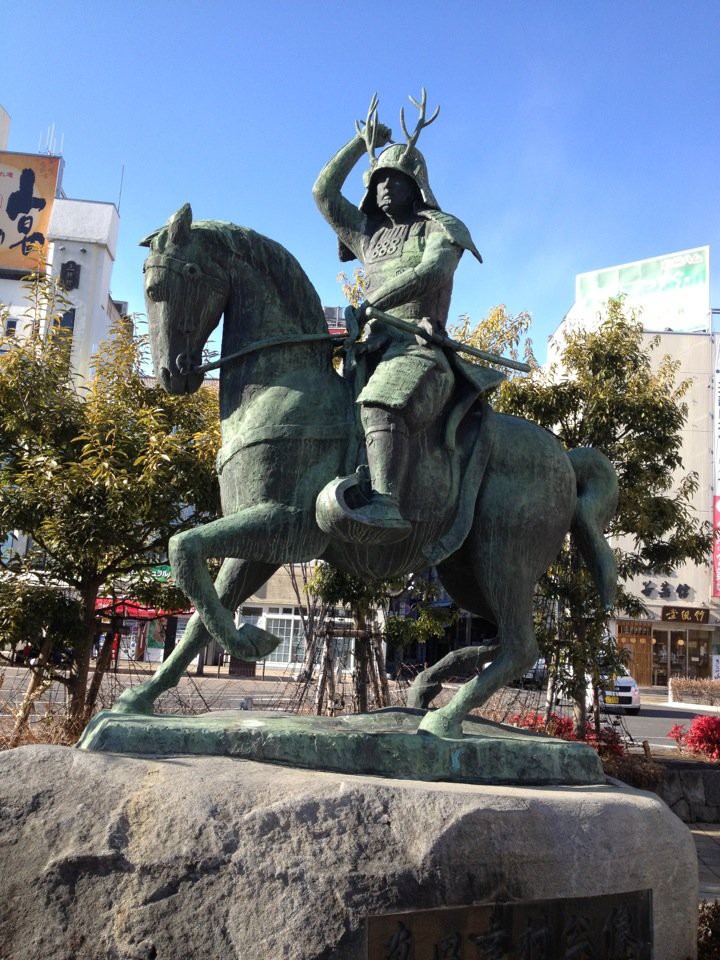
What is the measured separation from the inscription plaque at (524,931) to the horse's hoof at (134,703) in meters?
1.39

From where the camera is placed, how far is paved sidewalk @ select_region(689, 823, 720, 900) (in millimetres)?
5520

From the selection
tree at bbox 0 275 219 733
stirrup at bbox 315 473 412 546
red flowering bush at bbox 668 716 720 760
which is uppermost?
tree at bbox 0 275 219 733

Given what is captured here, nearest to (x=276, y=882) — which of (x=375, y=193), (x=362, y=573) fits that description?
(x=362, y=573)

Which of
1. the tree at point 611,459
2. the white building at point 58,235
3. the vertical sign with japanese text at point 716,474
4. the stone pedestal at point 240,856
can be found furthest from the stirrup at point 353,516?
the white building at point 58,235

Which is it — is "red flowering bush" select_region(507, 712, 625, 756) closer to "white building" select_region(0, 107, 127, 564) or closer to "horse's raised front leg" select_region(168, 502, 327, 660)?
"horse's raised front leg" select_region(168, 502, 327, 660)

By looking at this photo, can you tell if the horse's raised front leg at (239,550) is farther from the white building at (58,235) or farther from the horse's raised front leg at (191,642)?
the white building at (58,235)

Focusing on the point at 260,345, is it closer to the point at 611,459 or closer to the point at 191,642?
the point at 191,642

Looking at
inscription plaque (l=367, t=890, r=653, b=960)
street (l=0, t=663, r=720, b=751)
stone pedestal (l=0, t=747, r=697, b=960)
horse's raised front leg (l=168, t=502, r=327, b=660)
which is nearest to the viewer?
stone pedestal (l=0, t=747, r=697, b=960)

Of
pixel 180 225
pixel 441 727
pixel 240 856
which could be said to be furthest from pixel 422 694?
pixel 180 225

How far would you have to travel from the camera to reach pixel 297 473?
11.8ft

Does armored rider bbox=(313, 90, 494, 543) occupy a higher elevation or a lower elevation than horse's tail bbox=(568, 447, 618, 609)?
higher

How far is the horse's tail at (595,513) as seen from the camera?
4.08 m

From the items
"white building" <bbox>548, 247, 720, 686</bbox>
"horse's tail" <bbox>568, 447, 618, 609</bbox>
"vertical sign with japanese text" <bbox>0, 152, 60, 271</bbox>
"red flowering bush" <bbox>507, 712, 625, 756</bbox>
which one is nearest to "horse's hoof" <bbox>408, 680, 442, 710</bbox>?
"horse's tail" <bbox>568, 447, 618, 609</bbox>

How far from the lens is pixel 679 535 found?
9.88 m
